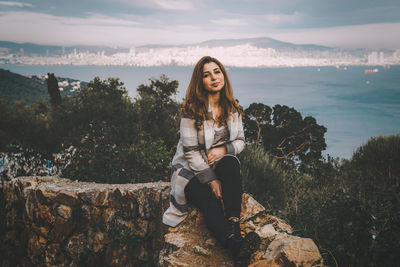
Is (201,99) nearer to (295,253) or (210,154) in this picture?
(210,154)

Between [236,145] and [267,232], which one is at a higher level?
→ [236,145]

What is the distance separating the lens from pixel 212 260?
246 cm

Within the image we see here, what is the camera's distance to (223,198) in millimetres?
2596

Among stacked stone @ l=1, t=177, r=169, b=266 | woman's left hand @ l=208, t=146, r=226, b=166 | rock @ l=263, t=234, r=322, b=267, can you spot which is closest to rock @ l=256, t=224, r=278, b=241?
rock @ l=263, t=234, r=322, b=267

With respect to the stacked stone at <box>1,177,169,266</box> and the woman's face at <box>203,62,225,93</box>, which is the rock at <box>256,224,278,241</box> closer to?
the stacked stone at <box>1,177,169,266</box>

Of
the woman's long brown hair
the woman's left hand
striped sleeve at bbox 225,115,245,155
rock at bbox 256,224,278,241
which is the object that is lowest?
rock at bbox 256,224,278,241

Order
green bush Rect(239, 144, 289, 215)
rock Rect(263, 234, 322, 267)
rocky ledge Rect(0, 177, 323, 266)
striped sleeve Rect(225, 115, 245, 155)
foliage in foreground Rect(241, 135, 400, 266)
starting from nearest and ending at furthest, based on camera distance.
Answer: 1. rock Rect(263, 234, 322, 267)
2. foliage in foreground Rect(241, 135, 400, 266)
3. striped sleeve Rect(225, 115, 245, 155)
4. rocky ledge Rect(0, 177, 323, 266)
5. green bush Rect(239, 144, 289, 215)

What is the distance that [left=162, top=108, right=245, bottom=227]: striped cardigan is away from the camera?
264cm

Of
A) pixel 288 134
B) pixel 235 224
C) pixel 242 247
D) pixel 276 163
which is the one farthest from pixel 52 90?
pixel 242 247

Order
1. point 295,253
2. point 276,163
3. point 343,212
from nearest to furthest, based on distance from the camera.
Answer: point 295,253, point 343,212, point 276,163

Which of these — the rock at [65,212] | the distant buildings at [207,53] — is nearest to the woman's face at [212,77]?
the rock at [65,212]

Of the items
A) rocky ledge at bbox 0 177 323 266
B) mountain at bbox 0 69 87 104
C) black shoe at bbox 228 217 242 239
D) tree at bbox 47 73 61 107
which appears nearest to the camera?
black shoe at bbox 228 217 242 239

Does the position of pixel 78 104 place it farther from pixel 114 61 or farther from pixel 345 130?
pixel 345 130

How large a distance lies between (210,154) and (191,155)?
0.76 ft
